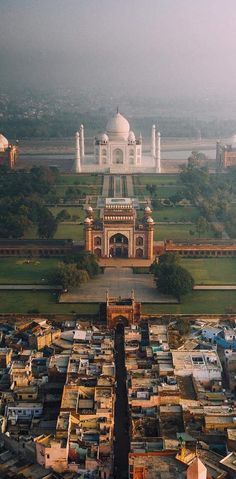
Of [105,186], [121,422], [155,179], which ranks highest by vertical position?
[155,179]

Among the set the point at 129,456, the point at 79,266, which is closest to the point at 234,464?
the point at 129,456

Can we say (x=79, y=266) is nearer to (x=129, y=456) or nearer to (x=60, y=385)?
(x=60, y=385)

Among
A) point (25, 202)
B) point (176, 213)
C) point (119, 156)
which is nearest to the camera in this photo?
point (25, 202)

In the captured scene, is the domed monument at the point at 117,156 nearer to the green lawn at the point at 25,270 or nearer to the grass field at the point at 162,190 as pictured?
the grass field at the point at 162,190

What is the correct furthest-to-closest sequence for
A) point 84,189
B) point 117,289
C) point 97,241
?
point 84,189 → point 97,241 → point 117,289

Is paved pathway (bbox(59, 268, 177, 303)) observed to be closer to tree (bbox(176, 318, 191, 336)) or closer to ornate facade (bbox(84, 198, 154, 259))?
ornate facade (bbox(84, 198, 154, 259))

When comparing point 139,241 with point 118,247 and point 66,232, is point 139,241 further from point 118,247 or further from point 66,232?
point 66,232

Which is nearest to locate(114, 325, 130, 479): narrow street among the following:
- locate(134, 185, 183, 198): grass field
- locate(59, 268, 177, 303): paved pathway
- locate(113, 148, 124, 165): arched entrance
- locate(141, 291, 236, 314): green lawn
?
locate(141, 291, 236, 314): green lawn

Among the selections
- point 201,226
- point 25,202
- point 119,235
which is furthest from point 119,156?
point 119,235
